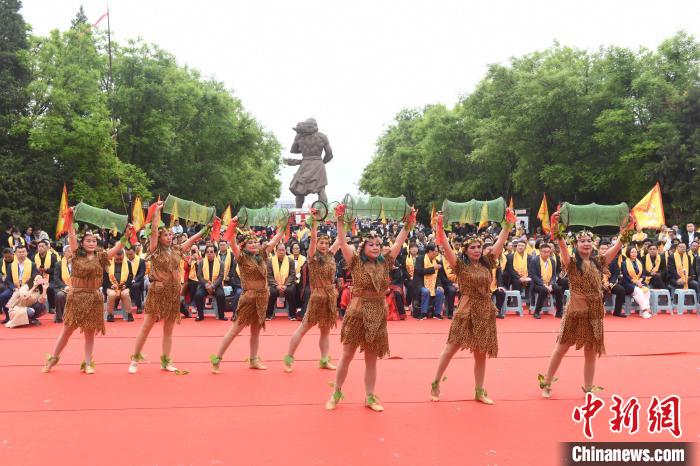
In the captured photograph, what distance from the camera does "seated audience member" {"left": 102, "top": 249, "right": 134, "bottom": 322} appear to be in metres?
11.8

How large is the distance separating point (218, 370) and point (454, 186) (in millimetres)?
32269

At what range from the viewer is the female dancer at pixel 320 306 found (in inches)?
297

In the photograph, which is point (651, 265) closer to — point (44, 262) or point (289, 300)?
point (289, 300)

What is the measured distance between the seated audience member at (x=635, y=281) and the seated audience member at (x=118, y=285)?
9.74 m

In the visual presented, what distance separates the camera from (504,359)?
8188 mm

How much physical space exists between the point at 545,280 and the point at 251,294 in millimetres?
7392

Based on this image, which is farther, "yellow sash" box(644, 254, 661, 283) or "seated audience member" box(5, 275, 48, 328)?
"yellow sash" box(644, 254, 661, 283)

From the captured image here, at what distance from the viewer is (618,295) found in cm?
1248

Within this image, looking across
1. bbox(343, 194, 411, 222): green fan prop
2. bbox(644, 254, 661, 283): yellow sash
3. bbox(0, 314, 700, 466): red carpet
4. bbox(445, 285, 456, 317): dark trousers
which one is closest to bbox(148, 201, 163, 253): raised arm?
bbox(0, 314, 700, 466): red carpet

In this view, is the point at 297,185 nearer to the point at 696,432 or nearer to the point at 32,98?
the point at 32,98

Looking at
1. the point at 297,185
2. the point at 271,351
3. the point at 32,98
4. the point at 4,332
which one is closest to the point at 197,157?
the point at 32,98

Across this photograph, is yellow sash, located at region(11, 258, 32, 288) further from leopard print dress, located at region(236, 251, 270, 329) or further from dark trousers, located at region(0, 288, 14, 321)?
leopard print dress, located at region(236, 251, 270, 329)

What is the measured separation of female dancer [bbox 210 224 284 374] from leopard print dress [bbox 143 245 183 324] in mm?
693

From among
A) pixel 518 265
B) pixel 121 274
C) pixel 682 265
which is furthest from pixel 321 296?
pixel 682 265
